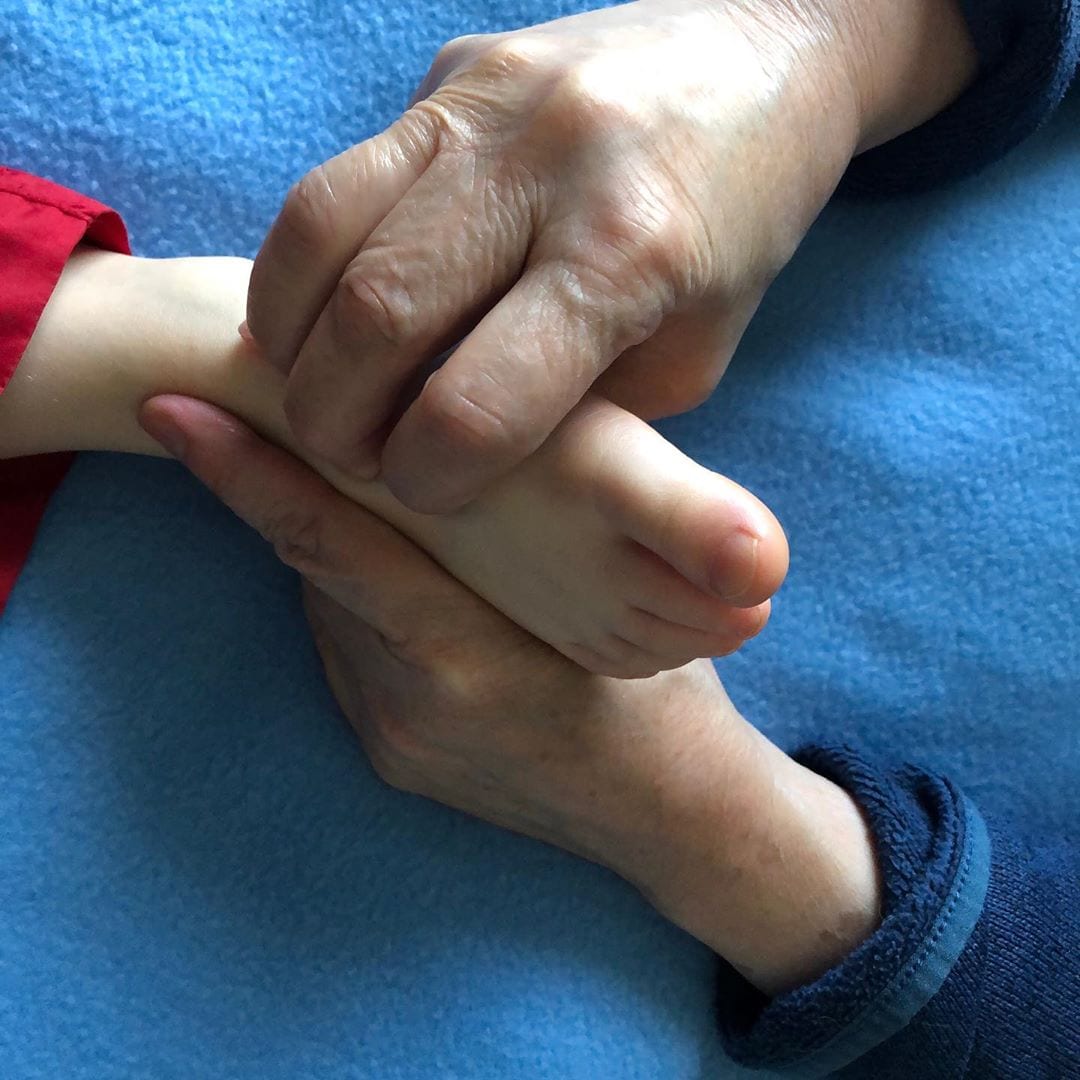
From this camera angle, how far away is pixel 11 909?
2.22 feet

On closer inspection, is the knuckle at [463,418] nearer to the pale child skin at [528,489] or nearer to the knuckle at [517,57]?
the pale child skin at [528,489]

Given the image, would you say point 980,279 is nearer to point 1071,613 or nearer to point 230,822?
point 1071,613

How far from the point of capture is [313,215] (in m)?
0.53

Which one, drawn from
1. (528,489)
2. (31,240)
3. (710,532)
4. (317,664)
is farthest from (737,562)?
(31,240)

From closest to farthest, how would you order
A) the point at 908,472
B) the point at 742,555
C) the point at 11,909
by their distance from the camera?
the point at 742,555 < the point at 11,909 < the point at 908,472

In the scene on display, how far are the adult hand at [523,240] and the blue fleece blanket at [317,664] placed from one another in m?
0.18

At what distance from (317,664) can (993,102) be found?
2.02 ft

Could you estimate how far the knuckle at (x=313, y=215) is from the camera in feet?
1.75

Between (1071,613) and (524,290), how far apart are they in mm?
519

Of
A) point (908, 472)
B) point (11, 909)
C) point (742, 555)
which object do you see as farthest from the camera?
point (908, 472)

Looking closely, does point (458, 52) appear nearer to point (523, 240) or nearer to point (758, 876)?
point (523, 240)

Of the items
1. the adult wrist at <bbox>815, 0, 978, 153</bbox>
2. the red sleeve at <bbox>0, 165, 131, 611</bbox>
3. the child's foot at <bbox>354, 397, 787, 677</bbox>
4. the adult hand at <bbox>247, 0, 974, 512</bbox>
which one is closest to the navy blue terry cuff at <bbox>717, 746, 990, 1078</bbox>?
the child's foot at <bbox>354, 397, 787, 677</bbox>

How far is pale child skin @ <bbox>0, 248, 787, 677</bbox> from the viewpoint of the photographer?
536mm

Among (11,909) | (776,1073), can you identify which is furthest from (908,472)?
(11,909)
